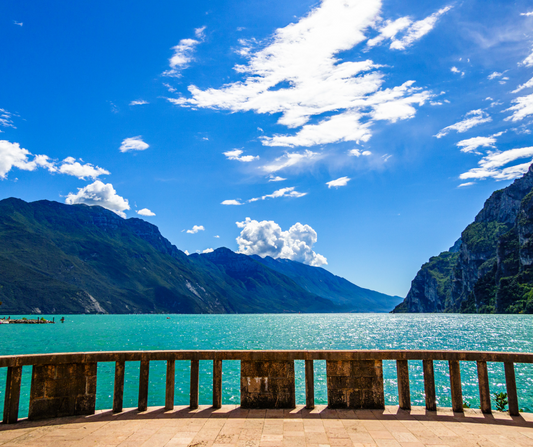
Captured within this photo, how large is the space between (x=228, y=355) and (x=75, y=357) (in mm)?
3796

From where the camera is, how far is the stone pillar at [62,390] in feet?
30.3

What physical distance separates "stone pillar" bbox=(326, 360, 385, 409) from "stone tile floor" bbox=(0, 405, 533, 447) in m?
0.27

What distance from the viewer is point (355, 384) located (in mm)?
9789

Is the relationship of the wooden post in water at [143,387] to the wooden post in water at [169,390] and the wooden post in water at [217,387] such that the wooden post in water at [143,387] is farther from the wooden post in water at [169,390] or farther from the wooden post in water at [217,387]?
the wooden post in water at [217,387]

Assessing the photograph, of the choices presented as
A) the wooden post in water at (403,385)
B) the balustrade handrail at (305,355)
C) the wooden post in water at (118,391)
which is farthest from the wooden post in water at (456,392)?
the wooden post in water at (118,391)

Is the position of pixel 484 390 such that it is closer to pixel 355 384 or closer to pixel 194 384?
pixel 355 384

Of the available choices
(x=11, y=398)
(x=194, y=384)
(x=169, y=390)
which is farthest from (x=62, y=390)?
(x=194, y=384)

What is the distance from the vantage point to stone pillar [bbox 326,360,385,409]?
9766mm

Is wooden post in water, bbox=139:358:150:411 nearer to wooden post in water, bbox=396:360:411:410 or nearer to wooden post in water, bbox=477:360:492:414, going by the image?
wooden post in water, bbox=396:360:411:410

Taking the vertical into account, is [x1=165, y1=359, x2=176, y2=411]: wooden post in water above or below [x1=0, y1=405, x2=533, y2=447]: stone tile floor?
above

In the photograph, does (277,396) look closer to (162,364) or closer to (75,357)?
(75,357)

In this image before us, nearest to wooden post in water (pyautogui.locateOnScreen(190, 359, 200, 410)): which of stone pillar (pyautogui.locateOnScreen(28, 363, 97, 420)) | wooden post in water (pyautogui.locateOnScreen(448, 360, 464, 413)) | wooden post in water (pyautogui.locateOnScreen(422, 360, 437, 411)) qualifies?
stone pillar (pyautogui.locateOnScreen(28, 363, 97, 420))

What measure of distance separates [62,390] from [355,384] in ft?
24.1

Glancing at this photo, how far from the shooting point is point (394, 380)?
37312mm
